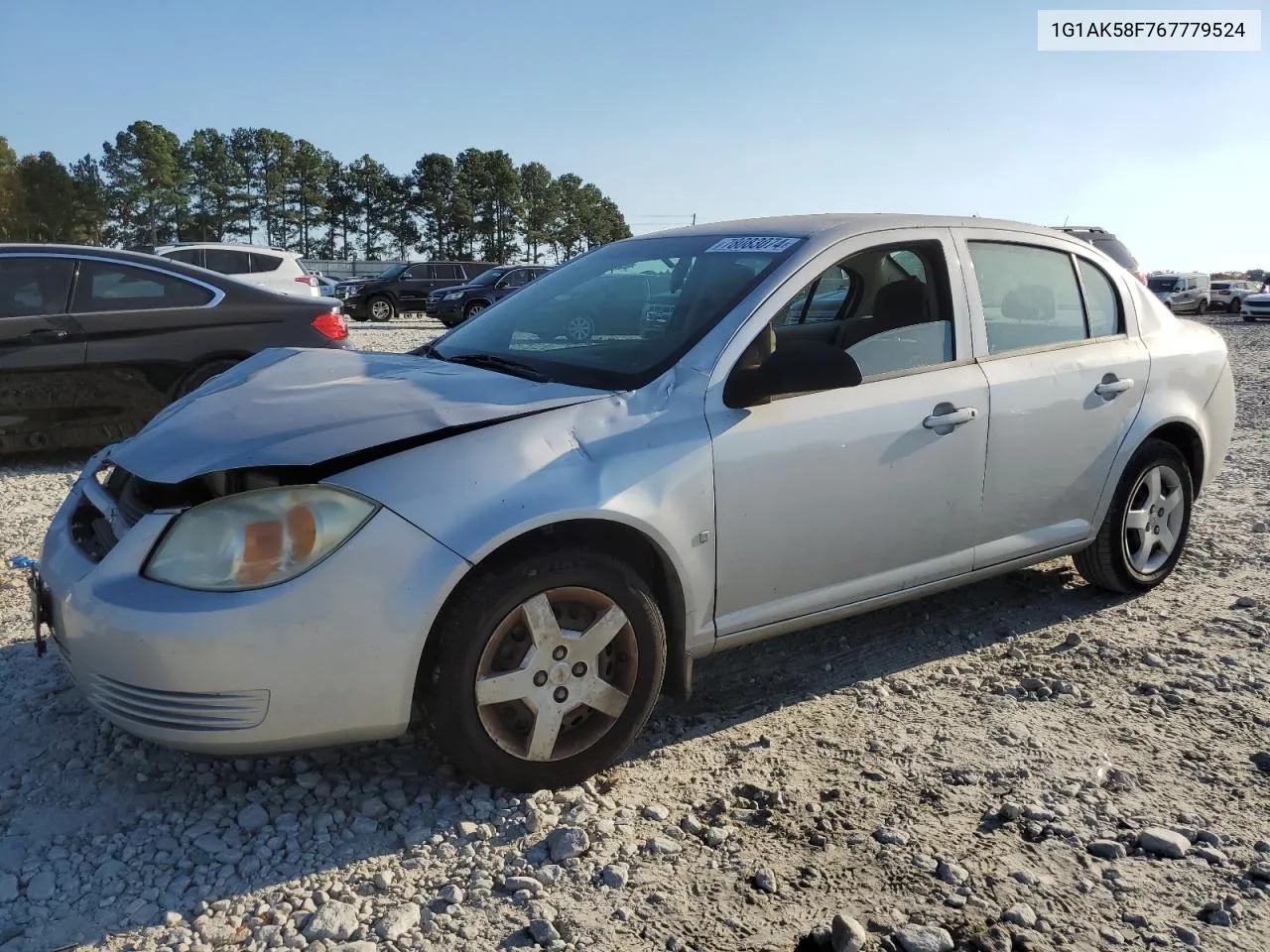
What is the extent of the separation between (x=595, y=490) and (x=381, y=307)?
27406 mm

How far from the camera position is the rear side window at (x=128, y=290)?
6863 mm

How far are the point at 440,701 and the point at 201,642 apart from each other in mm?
600

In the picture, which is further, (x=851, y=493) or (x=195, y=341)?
(x=195, y=341)

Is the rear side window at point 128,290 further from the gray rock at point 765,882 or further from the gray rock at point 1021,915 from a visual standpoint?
the gray rock at point 1021,915

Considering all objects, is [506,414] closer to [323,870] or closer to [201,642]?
[201,642]

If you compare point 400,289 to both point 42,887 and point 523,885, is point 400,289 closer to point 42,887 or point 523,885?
point 42,887

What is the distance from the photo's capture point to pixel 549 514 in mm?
2695

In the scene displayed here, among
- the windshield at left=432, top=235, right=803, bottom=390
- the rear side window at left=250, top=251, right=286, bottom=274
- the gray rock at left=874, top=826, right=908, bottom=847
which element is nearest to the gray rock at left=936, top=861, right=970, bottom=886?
the gray rock at left=874, top=826, right=908, bottom=847

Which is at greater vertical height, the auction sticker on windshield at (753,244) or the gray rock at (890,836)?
the auction sticker on windshield at (753,244)

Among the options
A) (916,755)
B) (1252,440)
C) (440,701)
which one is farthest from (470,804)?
(1252,440)

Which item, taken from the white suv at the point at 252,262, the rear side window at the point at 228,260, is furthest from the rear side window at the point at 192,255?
the rear side window at the point at 228,260

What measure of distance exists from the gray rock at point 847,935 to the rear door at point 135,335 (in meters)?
5.93

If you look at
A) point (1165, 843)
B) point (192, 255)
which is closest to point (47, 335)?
point (1165, 843)

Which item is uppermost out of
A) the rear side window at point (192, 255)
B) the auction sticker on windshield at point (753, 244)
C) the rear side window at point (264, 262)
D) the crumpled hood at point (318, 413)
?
the rear side window at point (192, 255)
